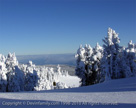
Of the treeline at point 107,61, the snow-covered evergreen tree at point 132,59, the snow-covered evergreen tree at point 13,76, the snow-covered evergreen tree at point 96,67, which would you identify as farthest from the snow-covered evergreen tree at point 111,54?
the snow-covered evergreen tree at point 13,76

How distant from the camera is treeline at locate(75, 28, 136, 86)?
2886 centimetres

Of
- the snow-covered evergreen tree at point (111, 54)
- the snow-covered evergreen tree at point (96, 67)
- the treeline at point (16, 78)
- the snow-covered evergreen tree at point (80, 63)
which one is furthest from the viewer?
the treeline at point (16, 78)

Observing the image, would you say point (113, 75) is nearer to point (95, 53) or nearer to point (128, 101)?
point (95, 53)

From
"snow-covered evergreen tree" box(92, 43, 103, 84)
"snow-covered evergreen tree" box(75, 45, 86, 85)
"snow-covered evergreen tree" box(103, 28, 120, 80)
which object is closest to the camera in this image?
"snow-covered evergreen tree" box(103, 28, 120, 80)

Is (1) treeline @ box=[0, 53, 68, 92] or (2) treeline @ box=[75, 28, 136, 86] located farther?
(1) treeline @ box=[0, 53, 68, 92]

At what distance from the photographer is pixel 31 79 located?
3972cm

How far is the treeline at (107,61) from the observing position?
28.9 meters

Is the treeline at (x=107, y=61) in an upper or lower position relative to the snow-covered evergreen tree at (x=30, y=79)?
upper

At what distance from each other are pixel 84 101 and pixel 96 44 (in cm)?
2890

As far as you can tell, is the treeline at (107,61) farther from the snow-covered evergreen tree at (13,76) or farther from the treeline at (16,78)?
the snow-covered evergreen tree at (13,76)

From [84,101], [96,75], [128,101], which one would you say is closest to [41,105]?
[84,101]

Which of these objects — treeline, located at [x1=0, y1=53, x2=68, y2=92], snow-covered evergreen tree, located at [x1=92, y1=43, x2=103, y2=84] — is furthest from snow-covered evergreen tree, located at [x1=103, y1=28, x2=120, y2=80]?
treeline, located at [x1=0, y1=53, x2=68, y2=92]

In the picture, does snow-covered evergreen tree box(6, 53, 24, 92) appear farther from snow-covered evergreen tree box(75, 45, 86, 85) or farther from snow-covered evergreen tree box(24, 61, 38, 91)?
snow-covered evergreen tree box(75, 45, 86, 85)

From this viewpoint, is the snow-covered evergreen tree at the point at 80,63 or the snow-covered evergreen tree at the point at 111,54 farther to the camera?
the snow-covered evergreen tree at the point at 80,63
